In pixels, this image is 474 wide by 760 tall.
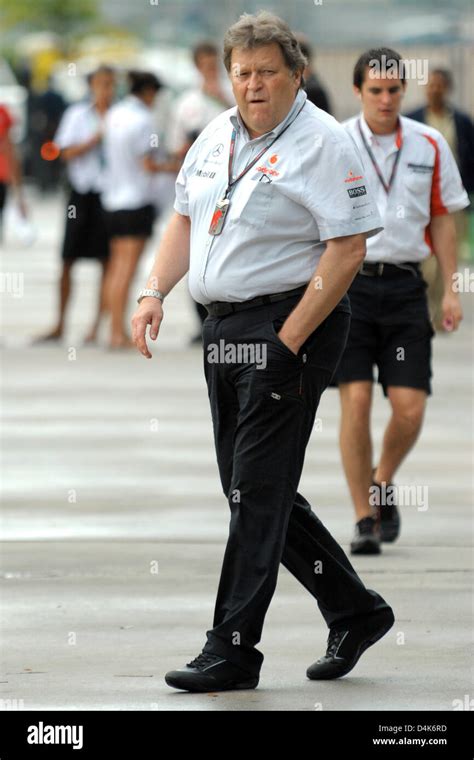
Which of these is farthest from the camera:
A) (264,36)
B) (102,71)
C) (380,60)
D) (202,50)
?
(102,71)

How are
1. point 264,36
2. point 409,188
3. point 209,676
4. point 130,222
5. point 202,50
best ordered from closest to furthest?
point 264,36 → point 209,676 → point 409,188 → point 130,222 → point 202,50

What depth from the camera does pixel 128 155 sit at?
45.0ft

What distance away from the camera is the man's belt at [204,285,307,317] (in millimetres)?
5281

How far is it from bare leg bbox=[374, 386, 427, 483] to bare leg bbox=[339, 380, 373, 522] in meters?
0.12

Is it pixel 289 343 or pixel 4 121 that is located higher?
pixel 4 121

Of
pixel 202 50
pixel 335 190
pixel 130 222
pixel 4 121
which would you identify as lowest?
pixel 130 222

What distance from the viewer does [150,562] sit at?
283 inches

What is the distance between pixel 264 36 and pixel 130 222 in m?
8.75

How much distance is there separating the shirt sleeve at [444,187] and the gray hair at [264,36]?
6.91 feet

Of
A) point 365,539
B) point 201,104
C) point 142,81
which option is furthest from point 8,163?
point 365,539

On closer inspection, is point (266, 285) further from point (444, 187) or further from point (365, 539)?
point (365, 539)

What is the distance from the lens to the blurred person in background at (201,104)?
1366cm
